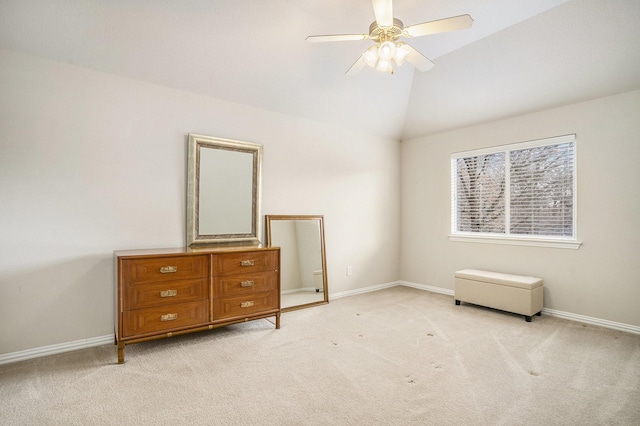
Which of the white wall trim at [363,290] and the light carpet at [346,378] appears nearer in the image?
the light carpet at [346,378]

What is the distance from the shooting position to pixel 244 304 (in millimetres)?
3158

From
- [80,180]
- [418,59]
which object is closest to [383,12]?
[418,59]

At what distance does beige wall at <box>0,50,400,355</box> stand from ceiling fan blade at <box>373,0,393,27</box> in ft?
6.74

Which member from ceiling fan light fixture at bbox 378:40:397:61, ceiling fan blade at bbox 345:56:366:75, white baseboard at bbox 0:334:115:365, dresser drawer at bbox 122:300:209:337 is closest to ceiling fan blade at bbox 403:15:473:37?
ceiling fan light fixture at bbox 378:40:397:61

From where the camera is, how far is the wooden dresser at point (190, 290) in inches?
102

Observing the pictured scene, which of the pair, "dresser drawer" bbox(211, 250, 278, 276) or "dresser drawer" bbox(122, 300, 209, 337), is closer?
"dresser drawer" bbox(122, 300, 209, 337)

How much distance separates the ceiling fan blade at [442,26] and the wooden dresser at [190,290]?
2.22 metres

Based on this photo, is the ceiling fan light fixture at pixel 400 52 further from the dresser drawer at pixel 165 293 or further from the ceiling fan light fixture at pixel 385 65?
the dresser drawer at pixel 165 293

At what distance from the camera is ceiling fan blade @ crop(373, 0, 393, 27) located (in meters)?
2.03

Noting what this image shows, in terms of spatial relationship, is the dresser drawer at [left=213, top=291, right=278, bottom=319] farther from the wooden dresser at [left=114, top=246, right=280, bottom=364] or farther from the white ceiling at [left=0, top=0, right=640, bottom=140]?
the white ceiling at [left=0, top=0, right=640, bottom=140]

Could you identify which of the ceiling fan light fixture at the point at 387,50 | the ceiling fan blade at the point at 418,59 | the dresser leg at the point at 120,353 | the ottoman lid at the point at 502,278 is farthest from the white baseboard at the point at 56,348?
the ottoman lid at the point at 502,278

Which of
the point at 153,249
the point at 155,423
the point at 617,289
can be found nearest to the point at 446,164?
the point at 617,289

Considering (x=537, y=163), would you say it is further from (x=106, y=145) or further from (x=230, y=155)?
(x=106, y=145)

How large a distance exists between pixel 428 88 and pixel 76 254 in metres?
4.26
